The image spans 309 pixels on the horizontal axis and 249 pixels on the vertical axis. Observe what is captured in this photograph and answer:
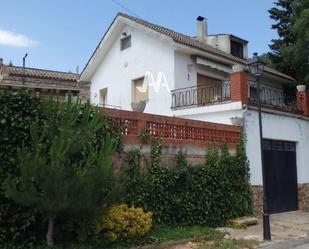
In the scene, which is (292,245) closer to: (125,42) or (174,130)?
(174,130)

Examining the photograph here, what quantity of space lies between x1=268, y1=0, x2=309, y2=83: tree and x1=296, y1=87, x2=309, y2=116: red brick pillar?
1275 mm

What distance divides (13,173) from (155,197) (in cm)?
372

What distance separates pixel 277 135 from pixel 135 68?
745 cm

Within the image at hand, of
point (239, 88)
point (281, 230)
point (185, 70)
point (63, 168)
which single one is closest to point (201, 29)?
point (185, 70)

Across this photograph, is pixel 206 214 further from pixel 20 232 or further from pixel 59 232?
pixel 20 232

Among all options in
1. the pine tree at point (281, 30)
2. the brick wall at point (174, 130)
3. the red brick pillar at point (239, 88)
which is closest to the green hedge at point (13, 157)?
the brick wall at point (174, 130)

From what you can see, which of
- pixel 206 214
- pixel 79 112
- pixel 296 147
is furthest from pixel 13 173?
pixel 296 147

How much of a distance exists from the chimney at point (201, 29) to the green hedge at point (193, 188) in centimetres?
1269

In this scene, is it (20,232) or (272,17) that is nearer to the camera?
(20,232)

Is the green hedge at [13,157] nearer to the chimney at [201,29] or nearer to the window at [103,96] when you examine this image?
the window at [103,96]

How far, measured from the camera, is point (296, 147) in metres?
17.2

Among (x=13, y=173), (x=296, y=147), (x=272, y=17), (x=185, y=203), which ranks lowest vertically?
(x=185, y=203)

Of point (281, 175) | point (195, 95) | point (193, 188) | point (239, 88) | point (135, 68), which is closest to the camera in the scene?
point (193, 188)

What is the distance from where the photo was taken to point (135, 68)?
20016 millimetres
